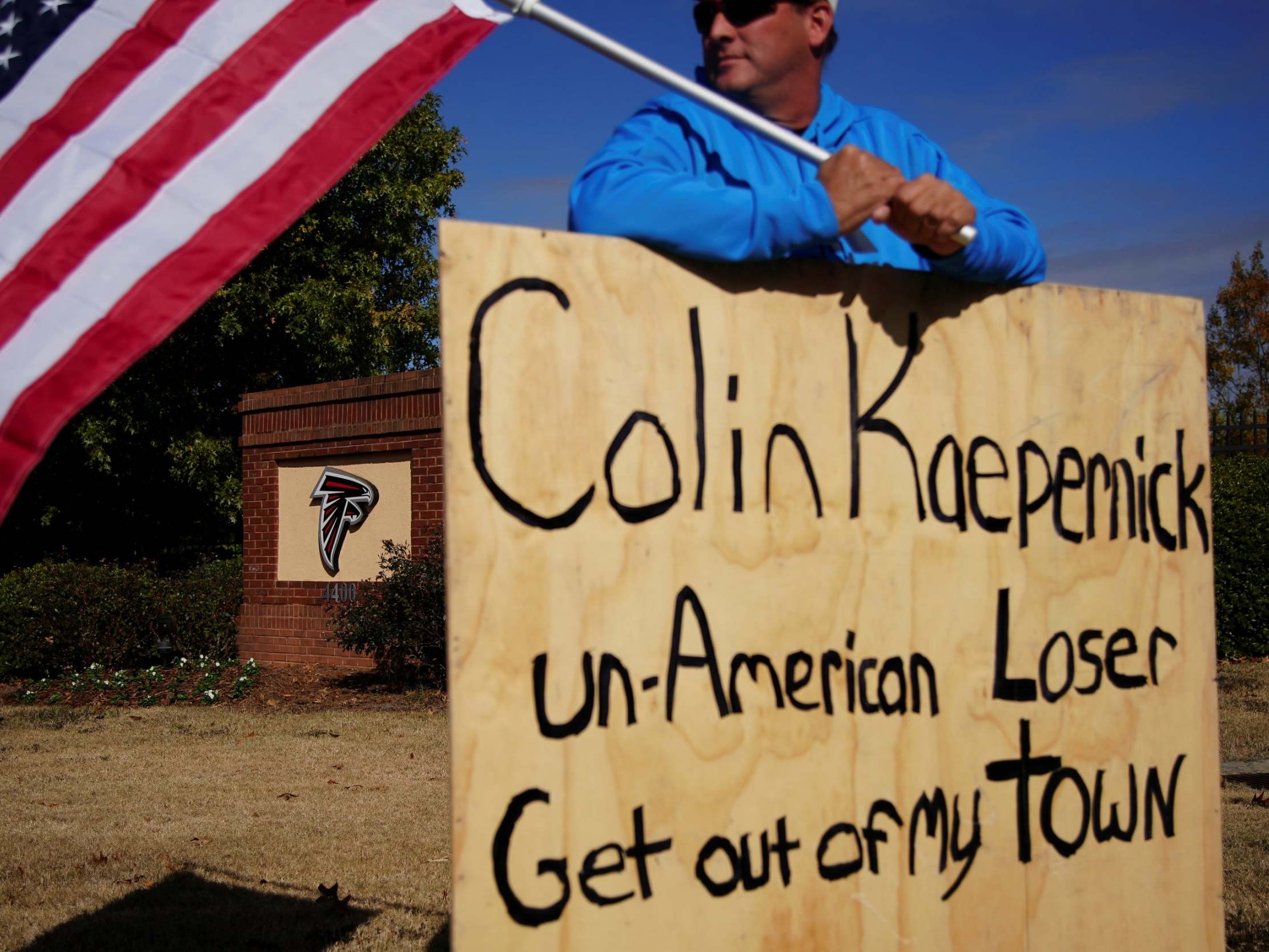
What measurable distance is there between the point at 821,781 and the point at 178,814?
5.25 meters

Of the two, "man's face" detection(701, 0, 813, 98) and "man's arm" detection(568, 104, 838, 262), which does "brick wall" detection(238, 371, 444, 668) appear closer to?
"man's face" detection(701, 0, 813, 98)

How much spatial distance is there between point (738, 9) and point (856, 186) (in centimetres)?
47

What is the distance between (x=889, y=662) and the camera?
2.15m

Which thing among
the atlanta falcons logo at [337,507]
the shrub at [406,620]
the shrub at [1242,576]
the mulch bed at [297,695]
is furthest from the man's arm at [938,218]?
the atlanta falcons logo at [337,507]

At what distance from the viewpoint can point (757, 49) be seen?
2.30 metres

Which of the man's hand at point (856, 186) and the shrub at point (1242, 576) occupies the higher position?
the man's hand at point (856, 186)

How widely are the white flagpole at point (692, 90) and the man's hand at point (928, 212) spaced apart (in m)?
0.03

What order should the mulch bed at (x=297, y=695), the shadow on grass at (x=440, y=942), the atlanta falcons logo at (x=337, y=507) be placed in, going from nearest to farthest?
the shadow on grass at (x=440, y=942)
the mulch bed at (x=297, y=695)
the atlanta falcons logo at (x=337, y=507)

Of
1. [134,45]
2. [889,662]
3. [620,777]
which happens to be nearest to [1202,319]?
[889,662]

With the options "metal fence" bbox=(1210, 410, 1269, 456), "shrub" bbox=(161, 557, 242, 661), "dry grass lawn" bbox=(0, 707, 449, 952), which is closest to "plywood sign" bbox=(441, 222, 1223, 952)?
"dry grass lawn" bbox=(0, 707, 449, 952)

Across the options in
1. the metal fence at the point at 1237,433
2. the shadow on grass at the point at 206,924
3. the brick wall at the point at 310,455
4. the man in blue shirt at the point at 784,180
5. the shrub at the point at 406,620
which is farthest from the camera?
the metal fence at the point at 1237,433

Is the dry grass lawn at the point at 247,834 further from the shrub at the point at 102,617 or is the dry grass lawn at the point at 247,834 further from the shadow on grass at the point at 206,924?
the shrub at the point at 102,617

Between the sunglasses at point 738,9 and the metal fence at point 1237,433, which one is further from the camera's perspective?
the metal fence at point 1237,433

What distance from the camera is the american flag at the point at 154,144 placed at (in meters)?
2.04
